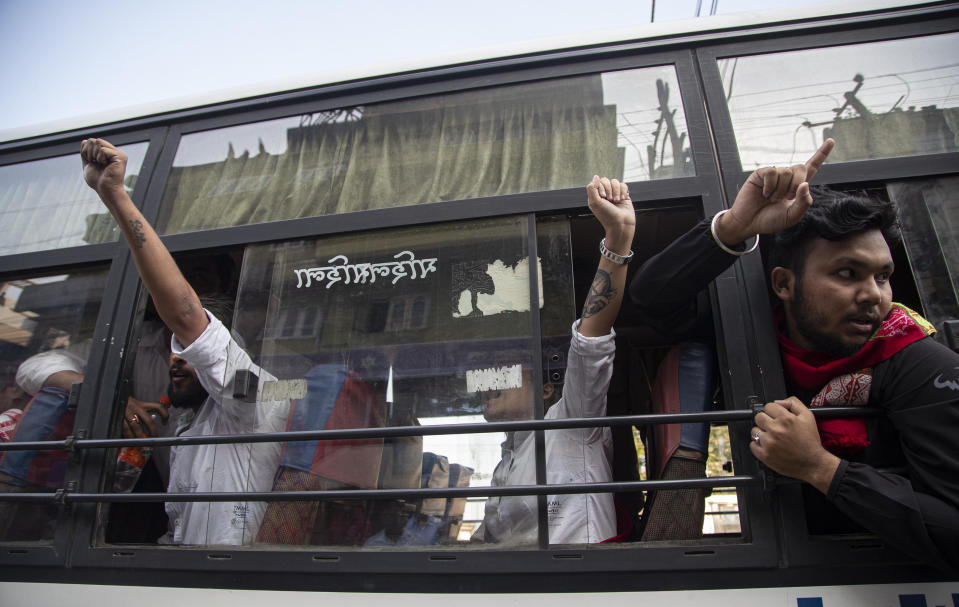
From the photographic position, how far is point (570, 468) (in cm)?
182

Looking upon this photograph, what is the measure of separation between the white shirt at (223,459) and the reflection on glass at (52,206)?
2.62ft

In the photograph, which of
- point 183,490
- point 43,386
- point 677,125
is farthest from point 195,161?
point 677,125

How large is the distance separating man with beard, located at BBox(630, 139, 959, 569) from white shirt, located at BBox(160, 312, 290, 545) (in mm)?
1412

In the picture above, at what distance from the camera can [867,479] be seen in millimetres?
1394

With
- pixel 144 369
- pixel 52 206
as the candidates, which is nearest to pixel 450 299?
pixel 144 369

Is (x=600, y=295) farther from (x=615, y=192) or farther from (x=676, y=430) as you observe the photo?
(x=676, y=430)

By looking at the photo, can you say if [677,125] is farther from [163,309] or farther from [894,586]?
[163,309]

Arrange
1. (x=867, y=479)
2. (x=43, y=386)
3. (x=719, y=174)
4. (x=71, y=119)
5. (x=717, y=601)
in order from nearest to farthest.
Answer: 1. (x=867, y=479)
2. (x=717, y=601)
3. (x=719, y=174)
4. (x=43, y=386)
5. (x=71, y=119)

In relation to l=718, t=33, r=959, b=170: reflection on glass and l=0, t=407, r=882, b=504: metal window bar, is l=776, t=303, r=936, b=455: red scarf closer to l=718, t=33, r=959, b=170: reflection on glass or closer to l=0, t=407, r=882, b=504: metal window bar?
l=0, t=407, r=882, b=504: metal window bar

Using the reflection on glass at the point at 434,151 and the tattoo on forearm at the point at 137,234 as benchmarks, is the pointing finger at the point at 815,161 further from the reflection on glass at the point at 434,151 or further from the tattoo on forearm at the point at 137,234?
the tattoo on forearm at the point at 137,234

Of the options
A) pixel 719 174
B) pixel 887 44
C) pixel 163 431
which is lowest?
pixel 163 431

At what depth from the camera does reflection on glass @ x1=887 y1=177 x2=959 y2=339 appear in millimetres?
1695

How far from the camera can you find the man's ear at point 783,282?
1737 millimetres

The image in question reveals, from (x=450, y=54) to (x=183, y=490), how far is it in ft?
6.65
